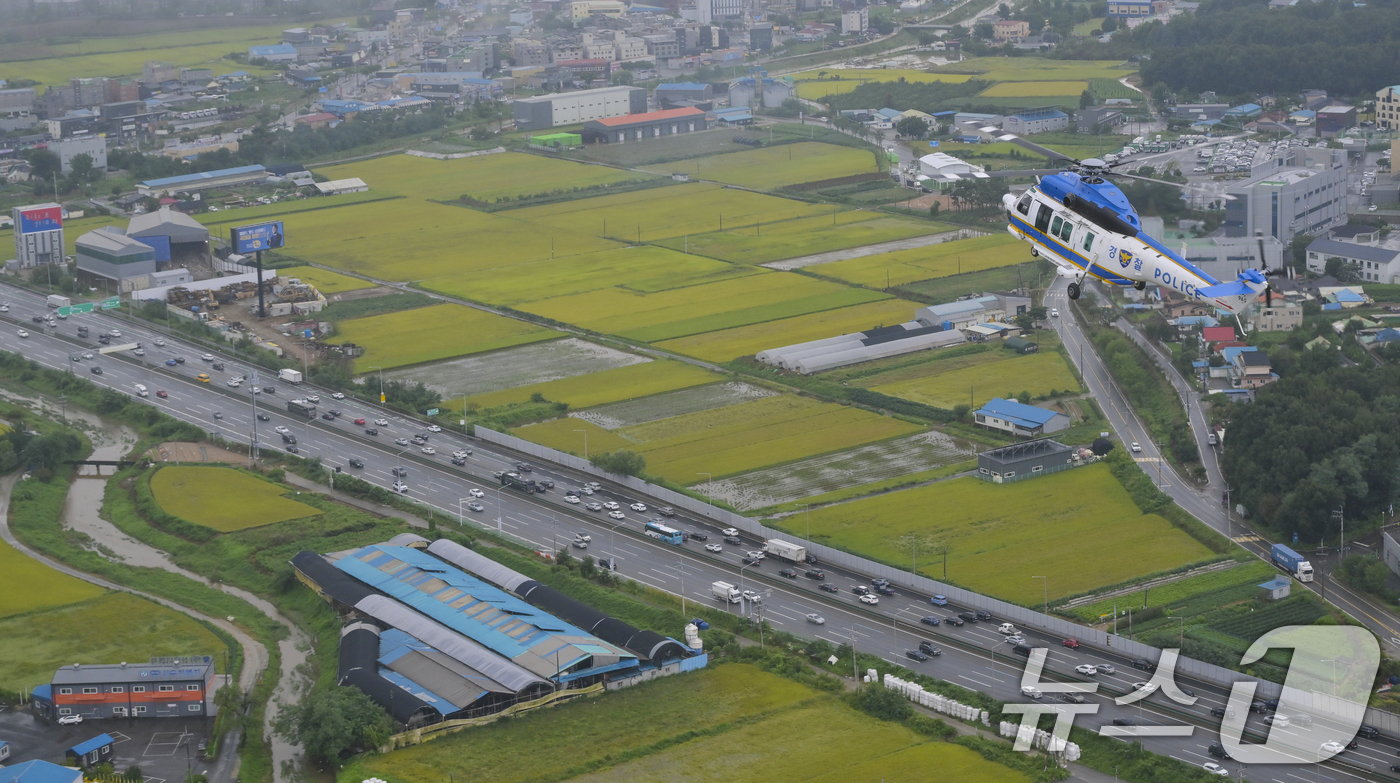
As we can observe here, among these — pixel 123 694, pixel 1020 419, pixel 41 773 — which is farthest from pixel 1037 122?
pixel 41 773

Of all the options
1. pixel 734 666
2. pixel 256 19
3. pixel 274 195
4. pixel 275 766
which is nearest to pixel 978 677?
pixel 734 666

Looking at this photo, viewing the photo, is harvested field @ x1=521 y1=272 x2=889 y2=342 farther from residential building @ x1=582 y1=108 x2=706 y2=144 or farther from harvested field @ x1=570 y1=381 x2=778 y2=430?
residential building @ x1=582 y1=108 x2=706 y2=144

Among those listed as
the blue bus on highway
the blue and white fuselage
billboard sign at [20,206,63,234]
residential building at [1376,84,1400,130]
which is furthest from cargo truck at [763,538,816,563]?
residential building at [1376,84,1400,130]

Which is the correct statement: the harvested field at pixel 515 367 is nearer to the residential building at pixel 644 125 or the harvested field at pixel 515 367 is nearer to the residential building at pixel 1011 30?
the residential building at pixel 644 125

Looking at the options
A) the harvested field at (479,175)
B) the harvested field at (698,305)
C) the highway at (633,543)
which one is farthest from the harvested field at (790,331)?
the harvested field at (479,175)

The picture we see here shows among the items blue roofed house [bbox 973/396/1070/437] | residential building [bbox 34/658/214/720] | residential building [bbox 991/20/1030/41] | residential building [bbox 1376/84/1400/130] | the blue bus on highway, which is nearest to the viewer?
residential building [bbox 34/658/214/720]

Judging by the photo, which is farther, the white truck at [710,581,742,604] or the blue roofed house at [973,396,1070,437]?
the blue roofed house at [973,396,1070,437]
